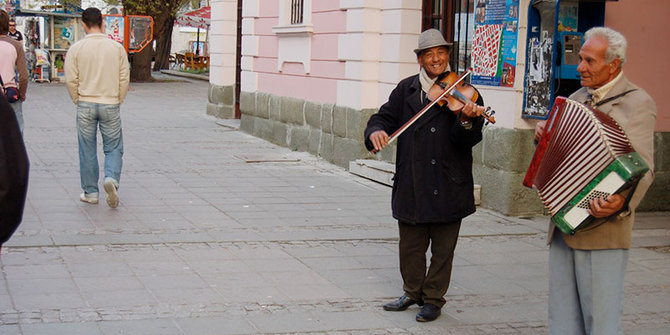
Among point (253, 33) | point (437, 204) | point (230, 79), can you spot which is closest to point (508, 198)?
point (437, 204)

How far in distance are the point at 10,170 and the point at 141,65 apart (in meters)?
30.9

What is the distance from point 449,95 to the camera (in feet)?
17.8

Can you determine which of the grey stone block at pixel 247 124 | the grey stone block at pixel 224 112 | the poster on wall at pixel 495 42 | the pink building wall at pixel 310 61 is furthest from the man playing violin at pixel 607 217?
the grey stone block at pixel 224 112

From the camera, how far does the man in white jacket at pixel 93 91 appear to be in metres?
9.22

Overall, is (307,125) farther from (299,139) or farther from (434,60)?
(434,60)

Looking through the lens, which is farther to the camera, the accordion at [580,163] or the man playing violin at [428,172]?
the man playing violin at [428,172]

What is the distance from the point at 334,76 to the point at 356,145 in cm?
130

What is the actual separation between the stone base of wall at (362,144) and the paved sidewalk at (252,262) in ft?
0.83

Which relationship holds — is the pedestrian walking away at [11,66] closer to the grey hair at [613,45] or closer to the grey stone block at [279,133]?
the grey stone block at [279,133]

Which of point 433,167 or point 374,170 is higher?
point 433,167

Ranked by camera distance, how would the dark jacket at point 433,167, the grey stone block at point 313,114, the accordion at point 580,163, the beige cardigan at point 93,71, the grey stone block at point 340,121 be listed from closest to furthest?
the accordion at point 580,163
the dark jacket at point 433,167
the beige cardigan at point 93,71
the grey stone block at point 340,121
the grey stone block at point 313,114

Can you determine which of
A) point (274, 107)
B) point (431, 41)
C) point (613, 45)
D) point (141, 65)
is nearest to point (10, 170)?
point (613, 45)

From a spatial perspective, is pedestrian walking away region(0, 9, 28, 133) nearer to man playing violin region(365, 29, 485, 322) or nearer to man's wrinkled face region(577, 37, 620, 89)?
Answer: man playing violin region(365, 29, 485, 322)

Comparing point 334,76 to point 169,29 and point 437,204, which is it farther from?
point 169,29
